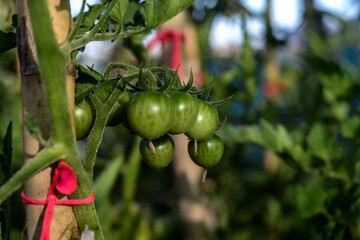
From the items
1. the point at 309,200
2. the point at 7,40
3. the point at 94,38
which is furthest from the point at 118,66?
the point at 309,200

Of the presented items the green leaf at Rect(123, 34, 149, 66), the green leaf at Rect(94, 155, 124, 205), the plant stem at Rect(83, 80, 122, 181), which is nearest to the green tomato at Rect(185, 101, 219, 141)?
the plant stem at Rect(83, 80, 122, 181)

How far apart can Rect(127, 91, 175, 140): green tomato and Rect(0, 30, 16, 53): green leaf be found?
188 mm

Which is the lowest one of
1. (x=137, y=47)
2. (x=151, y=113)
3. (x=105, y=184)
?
(x=105, y=184)

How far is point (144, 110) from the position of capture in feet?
1.60

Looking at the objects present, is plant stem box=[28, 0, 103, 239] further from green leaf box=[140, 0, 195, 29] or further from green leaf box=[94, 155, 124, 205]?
green leaf box=[94, 155, 124, 205]

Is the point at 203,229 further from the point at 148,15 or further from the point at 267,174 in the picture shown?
the point at 148,15

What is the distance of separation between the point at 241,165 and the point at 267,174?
46 centimetres

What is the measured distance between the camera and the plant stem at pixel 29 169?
1.45 ft

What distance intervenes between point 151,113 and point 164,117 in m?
0.02

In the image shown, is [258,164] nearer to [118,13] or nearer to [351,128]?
[351,128]

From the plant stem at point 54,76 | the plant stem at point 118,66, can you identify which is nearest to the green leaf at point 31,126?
the plant stem at point 54,76

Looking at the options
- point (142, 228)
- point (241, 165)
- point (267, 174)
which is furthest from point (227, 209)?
point (267, 174)

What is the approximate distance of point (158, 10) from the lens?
0.56m

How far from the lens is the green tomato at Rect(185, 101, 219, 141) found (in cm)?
54
